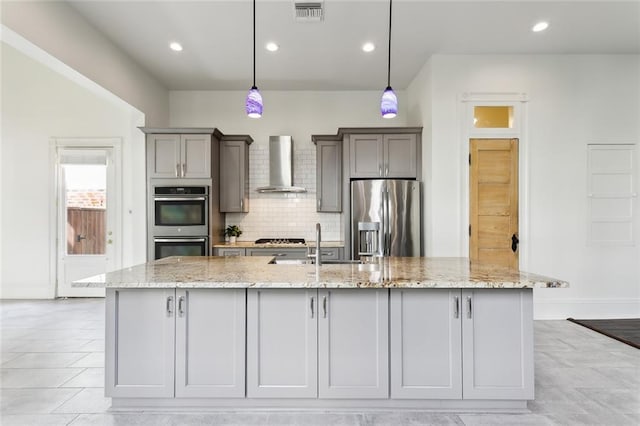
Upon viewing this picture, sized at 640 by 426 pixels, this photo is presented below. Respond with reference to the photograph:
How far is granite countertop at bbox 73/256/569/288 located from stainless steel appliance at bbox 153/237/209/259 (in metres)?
2.03

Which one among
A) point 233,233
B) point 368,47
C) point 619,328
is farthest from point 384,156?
A: point 619,328

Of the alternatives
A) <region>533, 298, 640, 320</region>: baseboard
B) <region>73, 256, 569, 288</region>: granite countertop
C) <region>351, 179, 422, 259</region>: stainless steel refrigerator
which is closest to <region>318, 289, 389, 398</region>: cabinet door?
<region>73, 256, 569, 288</region>: granite countertop

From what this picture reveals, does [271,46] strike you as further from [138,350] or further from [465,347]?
[465,347]

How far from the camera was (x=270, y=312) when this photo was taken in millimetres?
2295

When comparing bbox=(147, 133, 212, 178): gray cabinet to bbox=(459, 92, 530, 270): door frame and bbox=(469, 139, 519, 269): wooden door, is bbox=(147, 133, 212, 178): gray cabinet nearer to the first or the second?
bbox=(459, 92, 530, 270): door frame

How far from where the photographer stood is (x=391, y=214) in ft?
14.9

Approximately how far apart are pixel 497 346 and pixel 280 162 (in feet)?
12.5

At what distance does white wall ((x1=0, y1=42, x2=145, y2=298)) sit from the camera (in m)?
5.47

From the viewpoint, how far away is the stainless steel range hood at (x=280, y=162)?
531 centimetres

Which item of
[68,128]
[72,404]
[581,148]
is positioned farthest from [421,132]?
[68,128]

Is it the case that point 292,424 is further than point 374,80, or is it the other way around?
point 374,80

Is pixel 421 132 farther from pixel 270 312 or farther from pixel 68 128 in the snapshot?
pixel 68 128

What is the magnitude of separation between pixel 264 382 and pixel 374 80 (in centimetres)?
426

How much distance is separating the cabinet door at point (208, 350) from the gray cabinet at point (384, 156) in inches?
117
